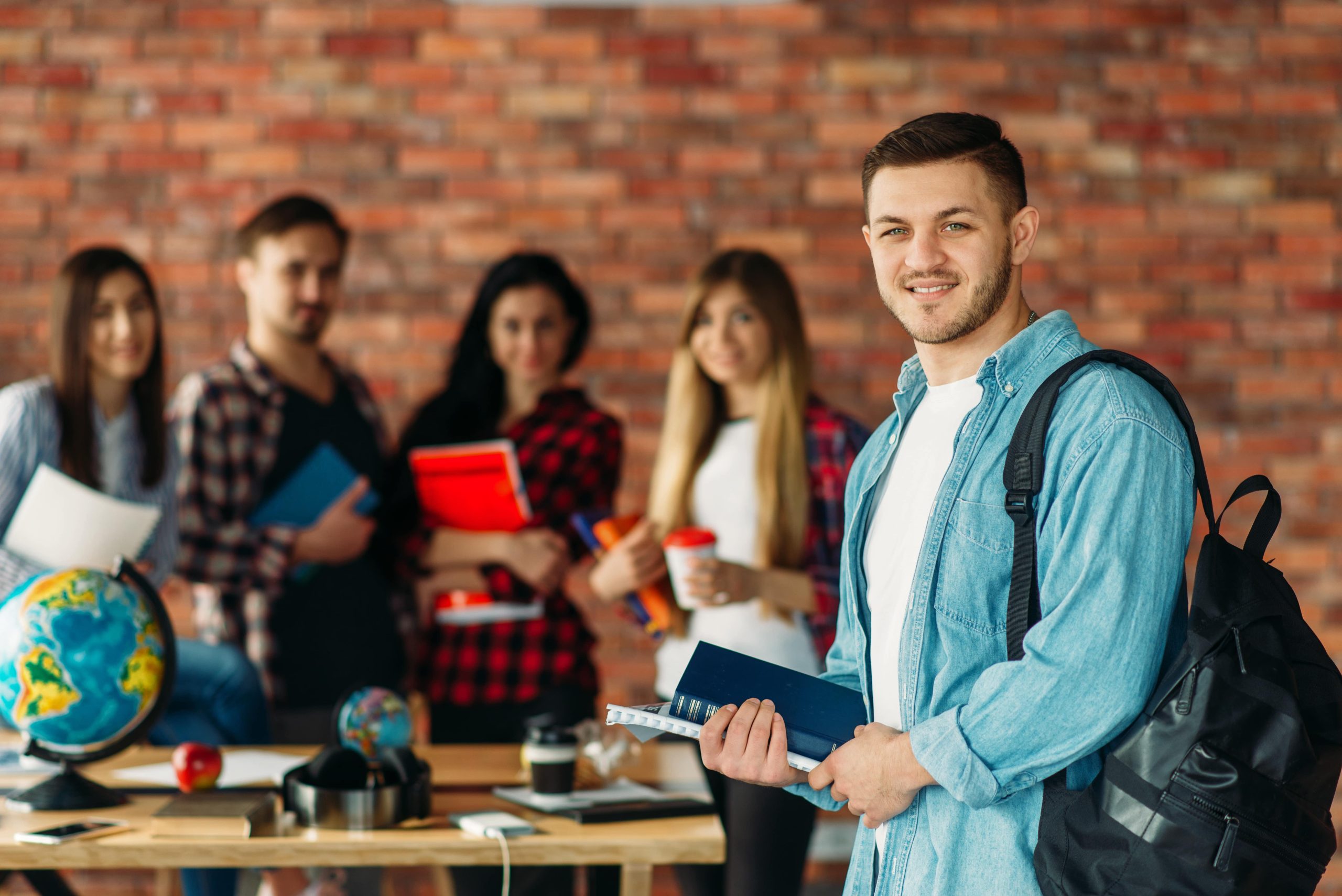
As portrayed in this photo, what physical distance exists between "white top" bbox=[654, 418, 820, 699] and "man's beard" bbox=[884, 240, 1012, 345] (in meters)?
1.13

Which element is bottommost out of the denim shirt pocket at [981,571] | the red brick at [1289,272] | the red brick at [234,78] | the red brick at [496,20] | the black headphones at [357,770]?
the black headphones at [357,770]

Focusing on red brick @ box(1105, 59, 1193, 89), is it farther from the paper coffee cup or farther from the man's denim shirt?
the man's denim shirt

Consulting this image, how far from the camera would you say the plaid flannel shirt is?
8.37ft

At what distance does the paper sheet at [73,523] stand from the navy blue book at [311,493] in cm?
39

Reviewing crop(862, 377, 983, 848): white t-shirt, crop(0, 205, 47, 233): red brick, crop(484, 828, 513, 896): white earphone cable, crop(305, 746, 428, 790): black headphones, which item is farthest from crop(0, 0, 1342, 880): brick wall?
crop(862, 377, 983, 848): white t-shirt

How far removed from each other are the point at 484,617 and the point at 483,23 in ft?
6.68

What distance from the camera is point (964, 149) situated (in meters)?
1.28

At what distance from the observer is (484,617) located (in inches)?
101

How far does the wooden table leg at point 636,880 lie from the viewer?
1.79 meters

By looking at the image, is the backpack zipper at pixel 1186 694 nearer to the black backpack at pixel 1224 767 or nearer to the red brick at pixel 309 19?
the black backpack at pixel 1224 767

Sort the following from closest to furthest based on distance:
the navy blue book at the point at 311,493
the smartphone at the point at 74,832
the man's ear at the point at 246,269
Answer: the smartphone at the point at 74,832, the navy blue book at the point at 311,493, the man's ear at the point at 246,269

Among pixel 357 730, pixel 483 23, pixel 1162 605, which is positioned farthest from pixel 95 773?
pixel 483 23

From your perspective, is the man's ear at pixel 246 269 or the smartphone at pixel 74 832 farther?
the man's ear at pixel 246 269

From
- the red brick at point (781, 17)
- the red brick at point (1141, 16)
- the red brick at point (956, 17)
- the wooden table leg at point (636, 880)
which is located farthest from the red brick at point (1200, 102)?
the wooden table leg at point (636, 880)
